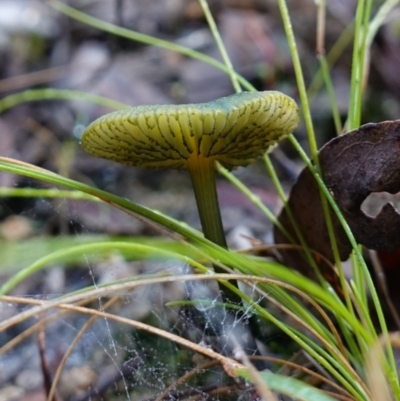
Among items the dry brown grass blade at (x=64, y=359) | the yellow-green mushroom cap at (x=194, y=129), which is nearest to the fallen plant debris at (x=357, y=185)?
the yellow-green mushroom cap at (x=194, y=129)

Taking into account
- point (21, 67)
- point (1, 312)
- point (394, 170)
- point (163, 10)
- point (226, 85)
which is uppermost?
point (163, 10)

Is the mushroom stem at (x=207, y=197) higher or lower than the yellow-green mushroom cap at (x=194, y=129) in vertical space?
lower

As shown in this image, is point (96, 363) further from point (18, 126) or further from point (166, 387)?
point (18, 126)

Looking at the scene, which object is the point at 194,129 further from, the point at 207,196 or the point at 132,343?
the point at 132,343

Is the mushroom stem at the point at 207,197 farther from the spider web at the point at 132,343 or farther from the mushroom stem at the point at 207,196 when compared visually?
the spider web at the point at 132,343

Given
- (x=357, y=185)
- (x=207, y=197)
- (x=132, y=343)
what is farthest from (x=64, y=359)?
(x=357, y=185)

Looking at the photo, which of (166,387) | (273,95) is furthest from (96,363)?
(273,95)

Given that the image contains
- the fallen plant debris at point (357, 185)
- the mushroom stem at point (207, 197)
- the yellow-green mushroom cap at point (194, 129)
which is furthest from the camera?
the mushroom stem at point (207, 197)

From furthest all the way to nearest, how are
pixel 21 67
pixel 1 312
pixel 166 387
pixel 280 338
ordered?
pixel 21 67 < pixel 1 312 < pixel 280 338 < pixel 166 387
